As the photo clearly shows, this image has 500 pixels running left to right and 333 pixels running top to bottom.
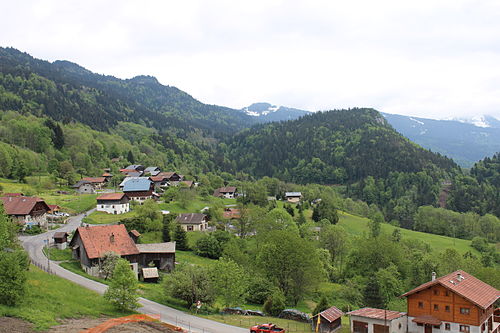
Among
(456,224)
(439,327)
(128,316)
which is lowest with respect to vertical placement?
(456,224)

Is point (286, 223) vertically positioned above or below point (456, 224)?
above

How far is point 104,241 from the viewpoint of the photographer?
5306 centimetres

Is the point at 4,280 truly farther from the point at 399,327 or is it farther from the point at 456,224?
the point at 456,224

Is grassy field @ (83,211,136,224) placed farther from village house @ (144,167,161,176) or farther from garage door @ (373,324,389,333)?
village house @ (144,167,161,176)

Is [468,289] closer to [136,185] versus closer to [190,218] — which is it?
[190,218]

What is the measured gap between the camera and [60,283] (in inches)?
1598

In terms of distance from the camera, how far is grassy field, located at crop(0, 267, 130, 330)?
3130 cm

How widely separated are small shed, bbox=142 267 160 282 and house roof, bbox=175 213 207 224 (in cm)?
2860

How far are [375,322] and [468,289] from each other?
9623 millimetres

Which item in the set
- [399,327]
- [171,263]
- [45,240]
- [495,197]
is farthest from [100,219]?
[495,197]

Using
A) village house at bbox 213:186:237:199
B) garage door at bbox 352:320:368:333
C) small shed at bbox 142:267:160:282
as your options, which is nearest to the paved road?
small shed at bbox 142:267:160:282

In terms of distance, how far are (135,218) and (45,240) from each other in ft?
47.4

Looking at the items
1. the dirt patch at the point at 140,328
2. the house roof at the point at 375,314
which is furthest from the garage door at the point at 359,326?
the dirt patch at the point at 140,328

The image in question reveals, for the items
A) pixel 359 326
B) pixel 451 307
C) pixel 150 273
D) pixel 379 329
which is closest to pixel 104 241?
pixel 150 273
